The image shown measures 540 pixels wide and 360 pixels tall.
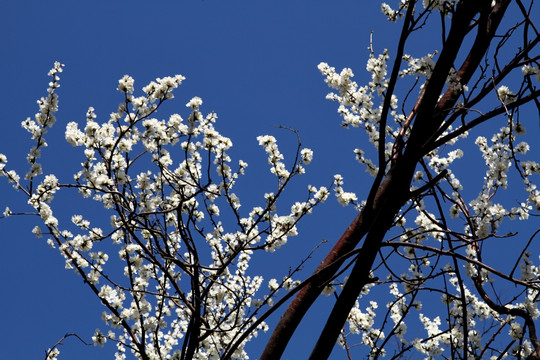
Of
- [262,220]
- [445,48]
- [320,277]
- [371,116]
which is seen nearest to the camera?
[445,48]

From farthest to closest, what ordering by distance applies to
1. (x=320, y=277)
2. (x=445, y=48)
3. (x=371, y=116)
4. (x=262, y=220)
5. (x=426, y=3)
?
(x=371, y=116) → (x=262, y=220) → (x=426, y=3) → (x=320, y=277) → (x=445, y=48)

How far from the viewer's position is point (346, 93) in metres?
5.45

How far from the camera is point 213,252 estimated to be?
→ 17.6 feet

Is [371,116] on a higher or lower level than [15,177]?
higher

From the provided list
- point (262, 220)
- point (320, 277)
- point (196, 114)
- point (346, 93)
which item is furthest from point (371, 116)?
point (320, 277)

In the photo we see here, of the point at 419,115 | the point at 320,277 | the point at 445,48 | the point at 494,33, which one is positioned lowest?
the point at 320,277

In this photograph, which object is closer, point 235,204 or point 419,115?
point 419,115

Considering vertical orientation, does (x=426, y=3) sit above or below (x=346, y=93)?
below

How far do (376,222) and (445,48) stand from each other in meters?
0.88

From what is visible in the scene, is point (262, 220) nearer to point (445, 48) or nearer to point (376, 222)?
point (376, 222)

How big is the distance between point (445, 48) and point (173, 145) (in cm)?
296

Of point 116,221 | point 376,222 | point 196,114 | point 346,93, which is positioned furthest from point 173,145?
point 376,222

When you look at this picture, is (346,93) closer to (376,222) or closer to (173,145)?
(173,145)

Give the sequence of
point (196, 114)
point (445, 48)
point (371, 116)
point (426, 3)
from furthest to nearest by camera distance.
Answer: point (371, 116), point (196, 114), point (426, 3), point (445, 48)
